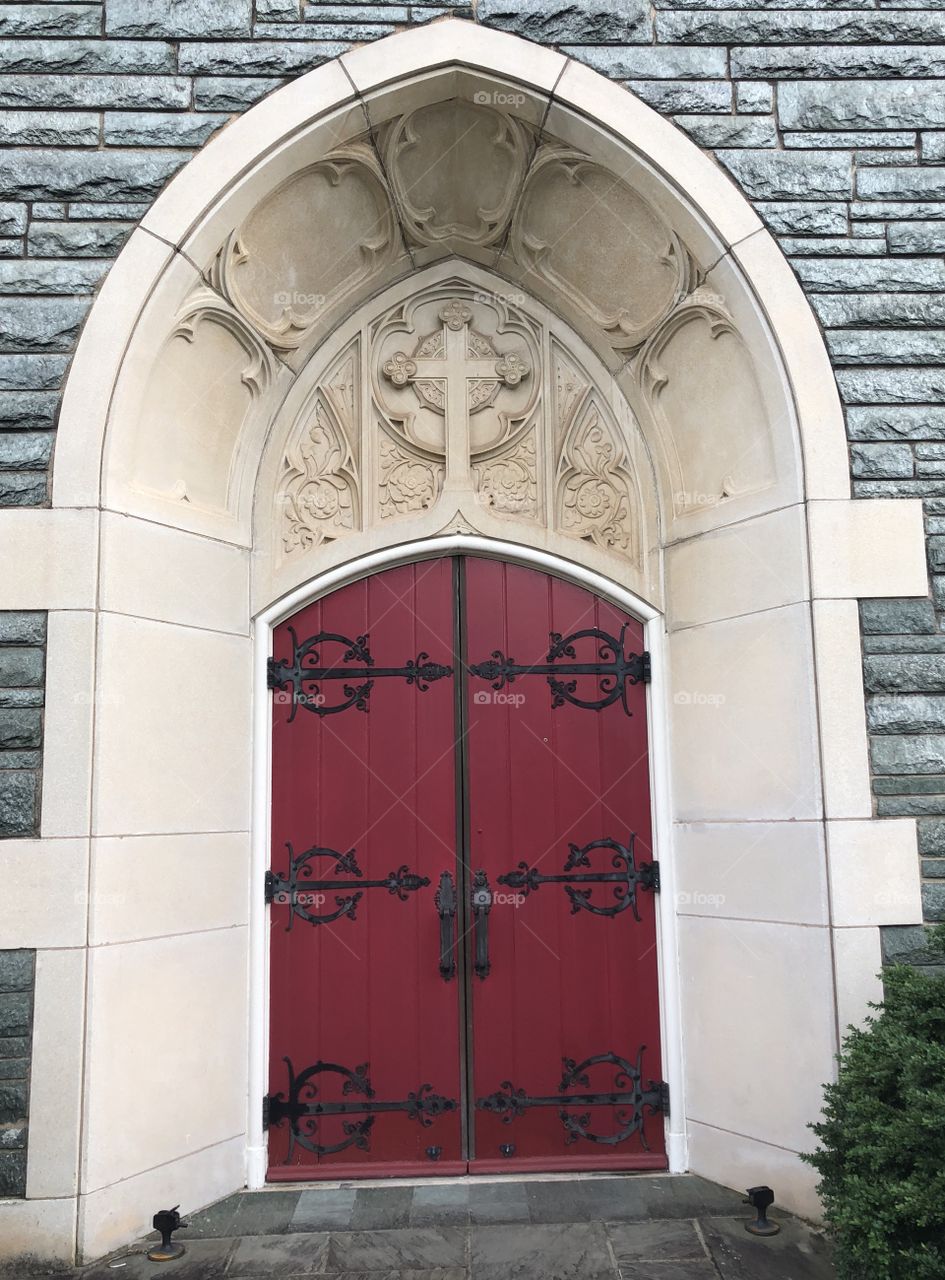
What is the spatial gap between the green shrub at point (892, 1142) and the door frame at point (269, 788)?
3.13 ft

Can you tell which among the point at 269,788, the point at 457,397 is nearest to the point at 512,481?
the point at 457,397

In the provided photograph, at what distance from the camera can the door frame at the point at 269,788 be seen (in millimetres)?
4059

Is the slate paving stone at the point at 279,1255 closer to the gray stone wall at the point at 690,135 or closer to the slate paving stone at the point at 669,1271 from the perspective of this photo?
the slate paving stone at the point at 669,1271

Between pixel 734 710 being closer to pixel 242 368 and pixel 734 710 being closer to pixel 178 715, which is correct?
pixel 178 715

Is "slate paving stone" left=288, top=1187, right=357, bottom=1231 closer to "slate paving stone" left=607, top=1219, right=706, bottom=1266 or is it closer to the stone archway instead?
the stone archway

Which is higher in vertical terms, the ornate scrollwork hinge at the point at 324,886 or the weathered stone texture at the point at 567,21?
the weathered stone texture at the point at 567,21

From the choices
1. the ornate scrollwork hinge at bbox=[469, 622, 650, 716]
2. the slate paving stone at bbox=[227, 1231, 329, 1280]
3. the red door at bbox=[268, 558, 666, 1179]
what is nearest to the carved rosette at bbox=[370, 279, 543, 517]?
the red door at bbox=[268, 558, 666, 1179]

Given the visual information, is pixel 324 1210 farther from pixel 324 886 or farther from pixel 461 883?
pixel 461 883

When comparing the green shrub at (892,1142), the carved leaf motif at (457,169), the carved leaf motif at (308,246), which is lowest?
the green shrub at (892,1142)

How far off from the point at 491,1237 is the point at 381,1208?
0.48 metres

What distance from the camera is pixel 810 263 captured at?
3891mm

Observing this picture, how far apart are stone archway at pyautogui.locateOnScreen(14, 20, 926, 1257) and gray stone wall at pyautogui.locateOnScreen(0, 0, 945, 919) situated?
11 cm

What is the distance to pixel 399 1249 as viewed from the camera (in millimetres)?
3402

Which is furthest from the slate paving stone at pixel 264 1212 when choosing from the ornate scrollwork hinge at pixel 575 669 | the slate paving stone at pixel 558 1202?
the ornate scrollwork hinge at pixel 575 669
